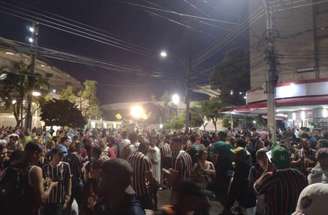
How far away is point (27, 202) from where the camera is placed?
4258 mm

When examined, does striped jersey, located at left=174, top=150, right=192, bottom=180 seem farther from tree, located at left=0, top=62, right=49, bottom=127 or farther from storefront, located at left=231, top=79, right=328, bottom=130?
tree, located at left=0, top=62, right=49, bottom=127

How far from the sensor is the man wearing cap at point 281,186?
13.7 ft

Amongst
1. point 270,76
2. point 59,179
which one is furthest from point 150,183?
point 270,76

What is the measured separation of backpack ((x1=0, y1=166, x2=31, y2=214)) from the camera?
4.18 metres

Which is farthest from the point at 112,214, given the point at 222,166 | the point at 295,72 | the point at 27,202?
the point at 295,72

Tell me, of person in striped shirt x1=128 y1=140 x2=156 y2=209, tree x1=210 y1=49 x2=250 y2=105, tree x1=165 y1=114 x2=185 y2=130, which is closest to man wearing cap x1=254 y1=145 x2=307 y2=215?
person in striped shirt x1=128 y1=140 x2=156 y2=209

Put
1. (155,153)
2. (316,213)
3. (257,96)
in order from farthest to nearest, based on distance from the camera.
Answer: (257,96) < (155,153) < (316,213)

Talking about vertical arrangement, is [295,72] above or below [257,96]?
above

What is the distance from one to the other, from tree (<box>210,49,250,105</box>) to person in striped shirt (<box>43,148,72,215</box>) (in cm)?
4121

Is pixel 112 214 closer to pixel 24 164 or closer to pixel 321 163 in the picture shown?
pixel 24 164

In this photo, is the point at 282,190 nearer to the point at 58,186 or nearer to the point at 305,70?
the point at 58,186

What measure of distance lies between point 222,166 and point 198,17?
43.6 feet

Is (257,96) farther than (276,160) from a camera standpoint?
Yes

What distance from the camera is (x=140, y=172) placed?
260 inches
